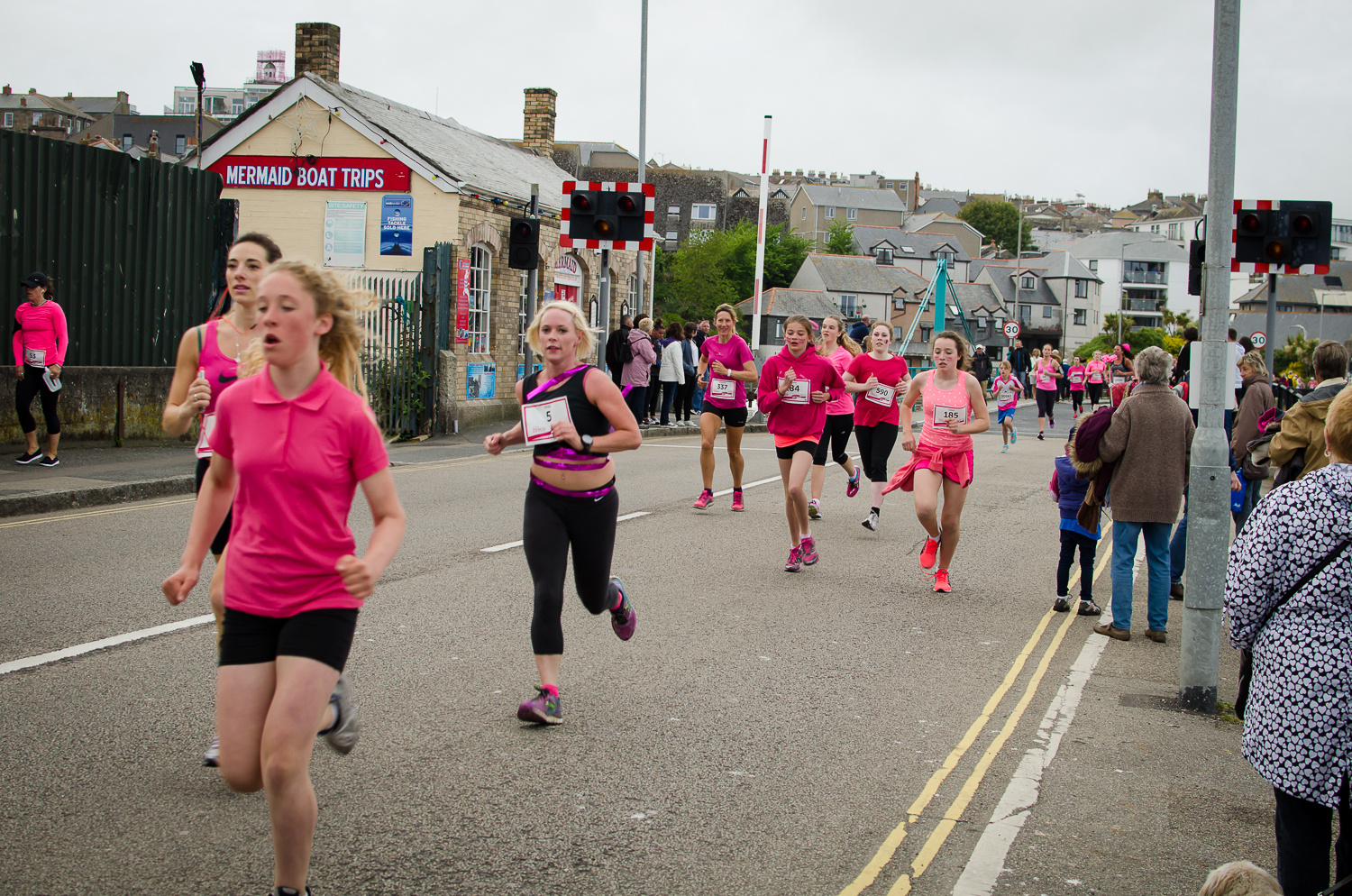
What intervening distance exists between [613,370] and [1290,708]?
1725 cm

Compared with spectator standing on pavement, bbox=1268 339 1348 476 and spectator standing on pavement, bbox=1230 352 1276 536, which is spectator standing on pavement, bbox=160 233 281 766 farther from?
spectator standing on pavement, bbox=1230 352 1276 536

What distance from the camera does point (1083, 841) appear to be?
4031 millimetres

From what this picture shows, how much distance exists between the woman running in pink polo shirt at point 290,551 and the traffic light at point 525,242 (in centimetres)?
1540

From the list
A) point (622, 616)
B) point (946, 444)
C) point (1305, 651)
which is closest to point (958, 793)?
point (1305, 651)

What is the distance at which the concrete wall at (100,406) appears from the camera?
512 inches

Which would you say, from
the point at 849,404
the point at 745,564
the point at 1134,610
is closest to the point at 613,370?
the point at 849,404

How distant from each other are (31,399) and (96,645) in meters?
7.46

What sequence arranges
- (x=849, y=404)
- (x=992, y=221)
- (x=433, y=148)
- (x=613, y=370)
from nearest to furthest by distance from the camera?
1. (x=849, y=404)
2. (x=613, y=370)
3. (x=433, y=148)
4. (x=992, y=221)

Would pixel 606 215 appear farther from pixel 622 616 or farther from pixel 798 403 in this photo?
pixel 622 616

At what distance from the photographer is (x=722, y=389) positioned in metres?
11.6

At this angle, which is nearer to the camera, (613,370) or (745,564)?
(745,564)

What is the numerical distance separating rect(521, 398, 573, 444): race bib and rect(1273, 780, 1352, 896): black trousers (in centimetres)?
308

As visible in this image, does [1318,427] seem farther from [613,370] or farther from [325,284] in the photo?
[613,370]

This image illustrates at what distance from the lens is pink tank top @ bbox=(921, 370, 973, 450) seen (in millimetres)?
8305
